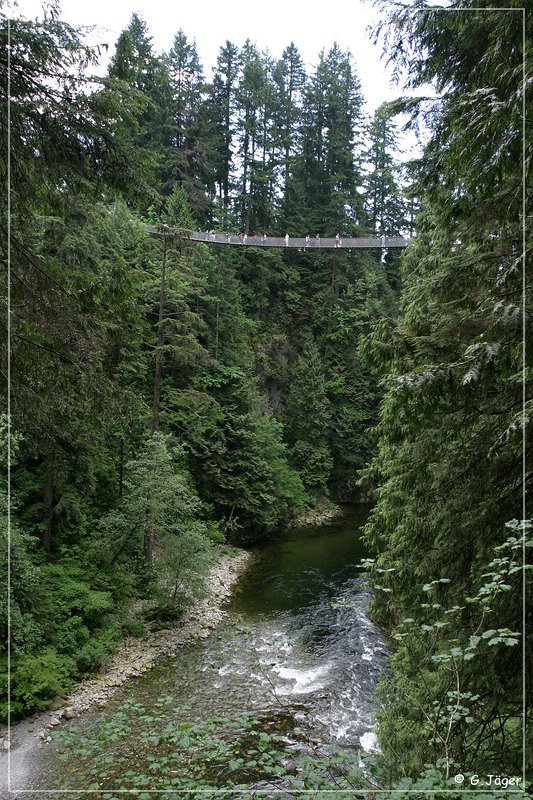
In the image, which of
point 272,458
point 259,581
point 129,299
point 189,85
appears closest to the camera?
point 129,299

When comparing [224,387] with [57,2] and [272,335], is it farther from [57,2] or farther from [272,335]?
[57,2]

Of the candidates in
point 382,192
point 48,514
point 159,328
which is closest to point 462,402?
point 48,514

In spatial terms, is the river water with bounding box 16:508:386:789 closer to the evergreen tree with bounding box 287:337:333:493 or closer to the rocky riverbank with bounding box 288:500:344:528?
the rocky riverbank with bounding box 288:500:344:528

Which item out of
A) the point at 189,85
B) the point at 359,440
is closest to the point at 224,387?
the point at 359,440

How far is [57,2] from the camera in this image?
409 cm

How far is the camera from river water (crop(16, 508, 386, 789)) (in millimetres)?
8094

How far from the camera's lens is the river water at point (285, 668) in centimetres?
809

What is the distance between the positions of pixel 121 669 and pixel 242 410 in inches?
476

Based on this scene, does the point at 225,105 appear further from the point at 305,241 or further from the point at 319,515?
the point at 319,515

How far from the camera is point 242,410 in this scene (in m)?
20.8

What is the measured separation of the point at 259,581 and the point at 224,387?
8093 millimetres

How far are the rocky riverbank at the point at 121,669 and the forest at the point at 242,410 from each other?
32cm

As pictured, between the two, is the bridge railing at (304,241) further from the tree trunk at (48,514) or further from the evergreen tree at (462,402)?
the evergreen tree at (462,402)

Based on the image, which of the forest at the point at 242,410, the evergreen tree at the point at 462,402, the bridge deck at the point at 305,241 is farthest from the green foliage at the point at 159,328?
the evergreen tree at the point at 462,402
